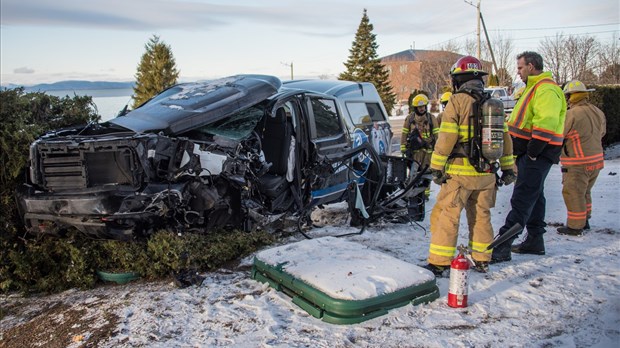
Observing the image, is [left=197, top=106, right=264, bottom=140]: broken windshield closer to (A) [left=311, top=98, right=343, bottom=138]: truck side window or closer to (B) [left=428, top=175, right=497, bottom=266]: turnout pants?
(A) [left=311, top=98, right=343, bottom=138]: truck side window

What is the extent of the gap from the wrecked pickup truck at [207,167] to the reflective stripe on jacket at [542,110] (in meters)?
1.64

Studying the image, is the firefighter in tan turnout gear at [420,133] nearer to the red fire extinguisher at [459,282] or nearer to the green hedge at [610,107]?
the red fire extinguisher at [459,282]

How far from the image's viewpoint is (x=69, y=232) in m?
4.40

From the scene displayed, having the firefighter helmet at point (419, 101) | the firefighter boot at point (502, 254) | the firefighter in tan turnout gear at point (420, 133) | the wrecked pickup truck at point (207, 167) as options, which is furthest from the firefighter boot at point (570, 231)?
the firefighter helmet at point (419, 101)

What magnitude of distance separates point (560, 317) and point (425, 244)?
2.08m

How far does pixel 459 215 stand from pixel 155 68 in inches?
818

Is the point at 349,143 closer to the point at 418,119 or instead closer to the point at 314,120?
the point at 314,120

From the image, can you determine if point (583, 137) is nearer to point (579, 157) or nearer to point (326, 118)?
point (579, 157)

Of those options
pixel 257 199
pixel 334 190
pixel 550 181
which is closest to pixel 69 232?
pixel 257 199

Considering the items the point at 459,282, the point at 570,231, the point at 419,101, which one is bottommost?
the point at 570,231

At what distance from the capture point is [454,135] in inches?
167

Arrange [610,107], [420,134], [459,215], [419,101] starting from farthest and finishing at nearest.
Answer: [610,107], [419,101], [420,134], [459,215]

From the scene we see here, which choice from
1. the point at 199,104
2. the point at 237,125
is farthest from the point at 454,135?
the point at 199,104

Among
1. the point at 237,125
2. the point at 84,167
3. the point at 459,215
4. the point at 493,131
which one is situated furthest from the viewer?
the point at 237,125
